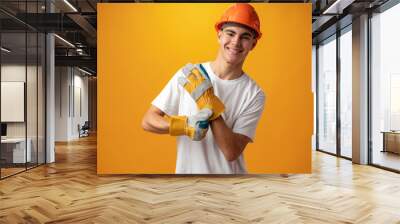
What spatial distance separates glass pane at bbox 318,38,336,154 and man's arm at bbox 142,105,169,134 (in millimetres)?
5884

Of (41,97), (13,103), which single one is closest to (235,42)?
(13,103)

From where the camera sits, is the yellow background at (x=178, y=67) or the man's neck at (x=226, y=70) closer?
the man's neck at (x=226, y=70)

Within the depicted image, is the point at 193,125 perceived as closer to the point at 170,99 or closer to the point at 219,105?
the point at 219,105

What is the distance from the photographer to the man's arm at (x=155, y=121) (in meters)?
5.45

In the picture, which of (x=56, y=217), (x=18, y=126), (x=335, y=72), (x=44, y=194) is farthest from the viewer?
(x=335, y=72)

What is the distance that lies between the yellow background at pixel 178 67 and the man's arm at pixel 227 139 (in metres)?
1.13

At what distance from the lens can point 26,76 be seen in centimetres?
758

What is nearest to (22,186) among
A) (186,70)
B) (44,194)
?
(44,194)

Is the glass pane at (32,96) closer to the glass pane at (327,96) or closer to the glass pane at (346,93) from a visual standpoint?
the glass pane at (346,93)

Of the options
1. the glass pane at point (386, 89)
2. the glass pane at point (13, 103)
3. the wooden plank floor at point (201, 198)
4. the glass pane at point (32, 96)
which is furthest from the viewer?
the glass pane at point (32, 96)

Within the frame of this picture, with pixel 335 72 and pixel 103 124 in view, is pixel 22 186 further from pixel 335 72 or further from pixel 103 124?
pixel 335 72

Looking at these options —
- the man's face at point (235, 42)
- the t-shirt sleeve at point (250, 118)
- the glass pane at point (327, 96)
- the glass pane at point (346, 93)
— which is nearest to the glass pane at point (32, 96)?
the man's face at point (235, 42)

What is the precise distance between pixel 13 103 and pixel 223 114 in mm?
4634

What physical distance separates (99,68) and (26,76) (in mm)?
1923
